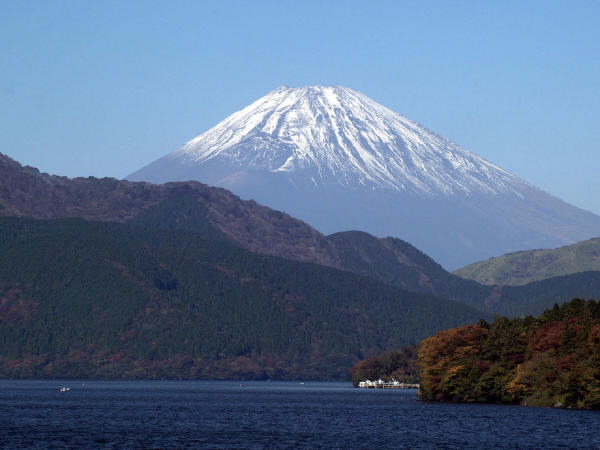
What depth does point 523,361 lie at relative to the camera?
6791 inches

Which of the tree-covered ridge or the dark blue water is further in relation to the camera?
the tree-covered ridge

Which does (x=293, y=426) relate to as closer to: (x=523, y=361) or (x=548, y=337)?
(x=548, y=337)

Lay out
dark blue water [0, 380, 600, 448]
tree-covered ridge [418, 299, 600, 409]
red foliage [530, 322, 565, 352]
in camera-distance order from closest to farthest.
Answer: dark blue water [0, 380, 600, 448]
tree-covered ridge [418, 299, 600, 409]
red foliage [530, 322, 565, 352]

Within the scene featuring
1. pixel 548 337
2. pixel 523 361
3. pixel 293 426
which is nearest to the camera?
pixel 293 426

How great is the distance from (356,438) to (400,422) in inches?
953

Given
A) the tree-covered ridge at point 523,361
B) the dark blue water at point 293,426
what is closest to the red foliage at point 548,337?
the tree-covered ridge at point 523,361

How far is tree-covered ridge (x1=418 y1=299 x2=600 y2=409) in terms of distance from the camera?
496 ft

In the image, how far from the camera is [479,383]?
17200 centimetres

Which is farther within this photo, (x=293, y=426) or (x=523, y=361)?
(x=523, y=361)

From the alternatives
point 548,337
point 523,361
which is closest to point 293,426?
point 548,337

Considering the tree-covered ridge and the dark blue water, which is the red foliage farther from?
the dark blue water

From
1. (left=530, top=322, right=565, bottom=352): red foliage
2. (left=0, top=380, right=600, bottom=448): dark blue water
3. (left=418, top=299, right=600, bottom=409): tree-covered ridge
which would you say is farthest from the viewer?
(left=530, top=322, right=565, bottom=352): red foliage

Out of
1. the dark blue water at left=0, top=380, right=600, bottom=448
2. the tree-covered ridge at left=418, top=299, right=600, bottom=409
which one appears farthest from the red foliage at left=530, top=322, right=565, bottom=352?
the dark blue water at left=0, top=380, right=600, bottom=448

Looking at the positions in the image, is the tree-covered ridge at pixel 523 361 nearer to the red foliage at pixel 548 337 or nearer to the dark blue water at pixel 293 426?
the red foliage at pixel 548 337
